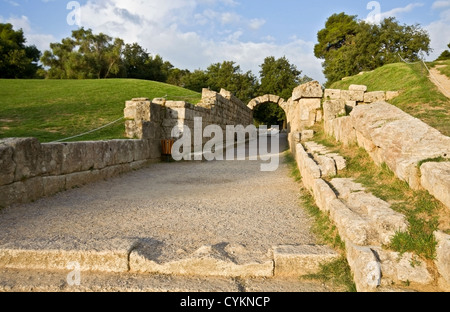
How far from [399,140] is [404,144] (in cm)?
16

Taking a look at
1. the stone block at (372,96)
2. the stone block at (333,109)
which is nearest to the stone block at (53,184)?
the stone block at (333,109)

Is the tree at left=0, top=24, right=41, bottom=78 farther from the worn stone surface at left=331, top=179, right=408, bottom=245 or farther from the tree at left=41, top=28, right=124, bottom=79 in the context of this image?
the worn stone surface at left=331, top=179, right=408, bottom=245

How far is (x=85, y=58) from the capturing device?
33.2 m

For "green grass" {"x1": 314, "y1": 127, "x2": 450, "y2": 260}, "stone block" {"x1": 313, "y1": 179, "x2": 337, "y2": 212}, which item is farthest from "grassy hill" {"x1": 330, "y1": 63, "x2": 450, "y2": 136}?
"stone block" {"x1": 313, "y1": 179, "x2": 337, "y2": 212}

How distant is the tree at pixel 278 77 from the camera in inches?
1569

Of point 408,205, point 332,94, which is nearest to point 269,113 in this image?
point 332,94

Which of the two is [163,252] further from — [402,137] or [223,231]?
[402,137]

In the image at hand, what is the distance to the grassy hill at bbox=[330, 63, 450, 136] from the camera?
23.6 feet

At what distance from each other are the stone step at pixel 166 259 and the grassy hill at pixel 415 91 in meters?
4.02

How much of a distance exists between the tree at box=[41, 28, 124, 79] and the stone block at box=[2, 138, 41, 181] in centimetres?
3022

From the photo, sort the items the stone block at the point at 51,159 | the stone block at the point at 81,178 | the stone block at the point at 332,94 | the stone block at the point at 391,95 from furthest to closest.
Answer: the stone block at the point at 391,95 < the stone block at the point at 332,94 < the stone block at the point at 81,178 < the stone block at the point at 51,159

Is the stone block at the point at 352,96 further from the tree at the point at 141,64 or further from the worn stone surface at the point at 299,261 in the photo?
the tree at the point at 141,64

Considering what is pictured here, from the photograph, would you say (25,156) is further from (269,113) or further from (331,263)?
(269,113)

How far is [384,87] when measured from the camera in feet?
46.4
